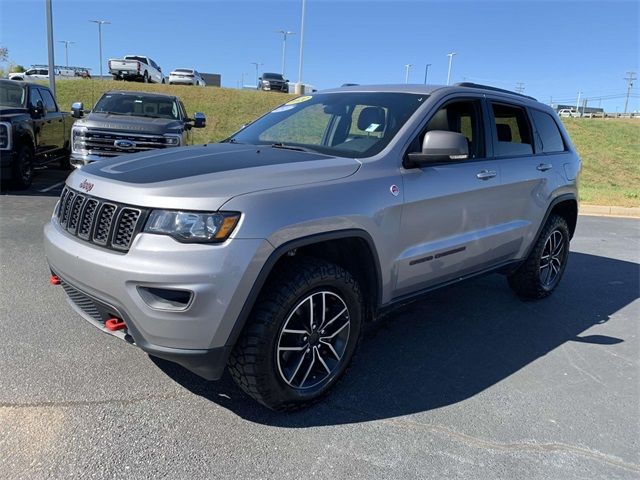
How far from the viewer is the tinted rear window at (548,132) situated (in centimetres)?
495

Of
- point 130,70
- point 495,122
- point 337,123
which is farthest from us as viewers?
point 130,70

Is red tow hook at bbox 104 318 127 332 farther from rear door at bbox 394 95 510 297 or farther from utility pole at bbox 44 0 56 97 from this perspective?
utility pole at bbox 44 0 56 97

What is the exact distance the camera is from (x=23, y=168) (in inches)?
373

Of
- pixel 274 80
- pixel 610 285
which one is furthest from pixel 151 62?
pixel 610 285

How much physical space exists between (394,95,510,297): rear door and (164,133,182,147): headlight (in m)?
6.16

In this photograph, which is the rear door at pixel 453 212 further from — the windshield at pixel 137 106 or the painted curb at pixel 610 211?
the painted curb at pixel 610 211

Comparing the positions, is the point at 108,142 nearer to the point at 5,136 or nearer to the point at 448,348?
the point at 5,136

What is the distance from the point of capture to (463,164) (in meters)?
3.84

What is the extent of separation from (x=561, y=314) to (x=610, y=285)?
4.82ft

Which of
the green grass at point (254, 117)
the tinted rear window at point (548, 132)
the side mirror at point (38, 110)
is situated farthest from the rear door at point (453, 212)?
the green grass at point (254, 117)

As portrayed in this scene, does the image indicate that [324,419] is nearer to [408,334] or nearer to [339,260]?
[339,260]

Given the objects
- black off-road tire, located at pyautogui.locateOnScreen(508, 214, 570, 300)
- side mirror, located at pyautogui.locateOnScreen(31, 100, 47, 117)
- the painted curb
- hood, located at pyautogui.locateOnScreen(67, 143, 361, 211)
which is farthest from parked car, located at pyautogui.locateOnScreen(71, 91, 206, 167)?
the painted curb

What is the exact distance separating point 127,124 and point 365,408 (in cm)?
728

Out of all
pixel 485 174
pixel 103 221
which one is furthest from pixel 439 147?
pixel 103 221
